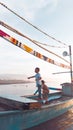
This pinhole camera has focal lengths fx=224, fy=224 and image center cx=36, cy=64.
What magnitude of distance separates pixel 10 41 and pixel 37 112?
482cm

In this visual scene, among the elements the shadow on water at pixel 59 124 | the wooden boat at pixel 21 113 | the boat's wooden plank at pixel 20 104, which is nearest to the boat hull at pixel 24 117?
the wooden boat at pixel 21 113

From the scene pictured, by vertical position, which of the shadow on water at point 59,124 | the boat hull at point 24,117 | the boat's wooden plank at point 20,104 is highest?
the boat's wooden plank at point 20,104

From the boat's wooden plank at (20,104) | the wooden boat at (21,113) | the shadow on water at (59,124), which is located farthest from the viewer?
the shadow on water at (59,124)

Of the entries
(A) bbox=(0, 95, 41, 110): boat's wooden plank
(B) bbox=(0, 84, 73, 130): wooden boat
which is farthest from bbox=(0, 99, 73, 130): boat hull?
(A) bbox=(0, 95, 41, 110): boat's wooden plank

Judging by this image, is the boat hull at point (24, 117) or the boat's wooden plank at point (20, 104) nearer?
the boat hull at point (24, 117)

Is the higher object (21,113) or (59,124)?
(21,113)

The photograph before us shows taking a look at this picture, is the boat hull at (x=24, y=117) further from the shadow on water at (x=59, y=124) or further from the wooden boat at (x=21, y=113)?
the shadow on water at (x=59, y=124)

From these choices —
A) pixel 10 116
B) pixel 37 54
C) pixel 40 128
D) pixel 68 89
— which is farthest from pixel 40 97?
pixel 68 89

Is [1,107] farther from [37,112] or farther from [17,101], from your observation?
[37,112]

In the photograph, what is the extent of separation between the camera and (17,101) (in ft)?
43.0

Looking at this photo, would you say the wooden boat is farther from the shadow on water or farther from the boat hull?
the shadow on water

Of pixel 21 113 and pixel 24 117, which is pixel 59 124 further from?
pixel 21 113

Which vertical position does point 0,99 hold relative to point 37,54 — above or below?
below

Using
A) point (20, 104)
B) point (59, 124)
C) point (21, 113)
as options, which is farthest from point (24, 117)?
point (59, 124)
